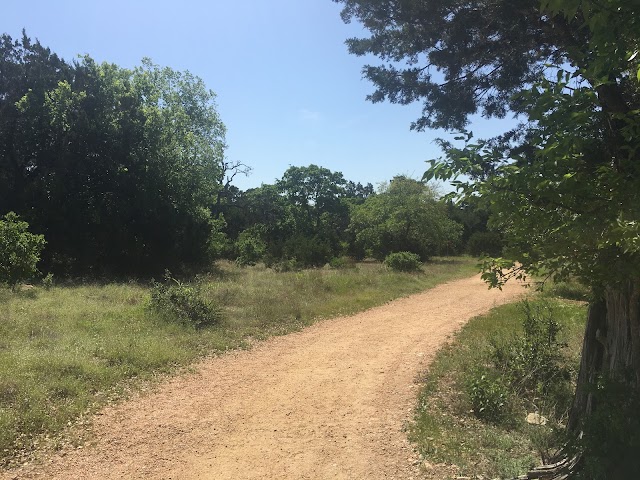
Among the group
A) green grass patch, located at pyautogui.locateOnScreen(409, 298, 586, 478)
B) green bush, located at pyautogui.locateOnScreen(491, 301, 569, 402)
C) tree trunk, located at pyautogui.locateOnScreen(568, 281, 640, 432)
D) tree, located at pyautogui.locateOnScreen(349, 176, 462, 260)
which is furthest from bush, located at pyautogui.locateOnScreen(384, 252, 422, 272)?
tree trunk, located at pyautogui.locateOnScreen(568, 281, 640, 432)

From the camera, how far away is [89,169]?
70.0 feet

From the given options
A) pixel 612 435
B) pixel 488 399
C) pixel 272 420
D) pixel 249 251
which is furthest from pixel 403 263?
pixel 612 435

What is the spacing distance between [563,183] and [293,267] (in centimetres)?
2219

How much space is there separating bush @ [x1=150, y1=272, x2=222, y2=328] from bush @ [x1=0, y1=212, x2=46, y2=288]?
6.09m

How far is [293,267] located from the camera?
24969 millimetres

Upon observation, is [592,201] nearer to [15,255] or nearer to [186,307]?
[186,307]

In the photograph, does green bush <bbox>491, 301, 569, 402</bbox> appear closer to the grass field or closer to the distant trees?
the grass field

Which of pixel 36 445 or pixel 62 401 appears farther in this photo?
pixel 62 401

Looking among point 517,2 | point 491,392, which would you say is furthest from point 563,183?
point 517,2

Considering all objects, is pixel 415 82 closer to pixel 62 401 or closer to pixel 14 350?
pixel 62 401

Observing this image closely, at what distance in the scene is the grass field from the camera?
17.6ft

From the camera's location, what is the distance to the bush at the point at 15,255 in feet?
45.8

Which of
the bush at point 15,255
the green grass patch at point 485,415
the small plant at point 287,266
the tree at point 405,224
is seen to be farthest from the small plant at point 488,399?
the tree at point 405,224

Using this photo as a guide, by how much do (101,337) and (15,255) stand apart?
7897 millimetres
